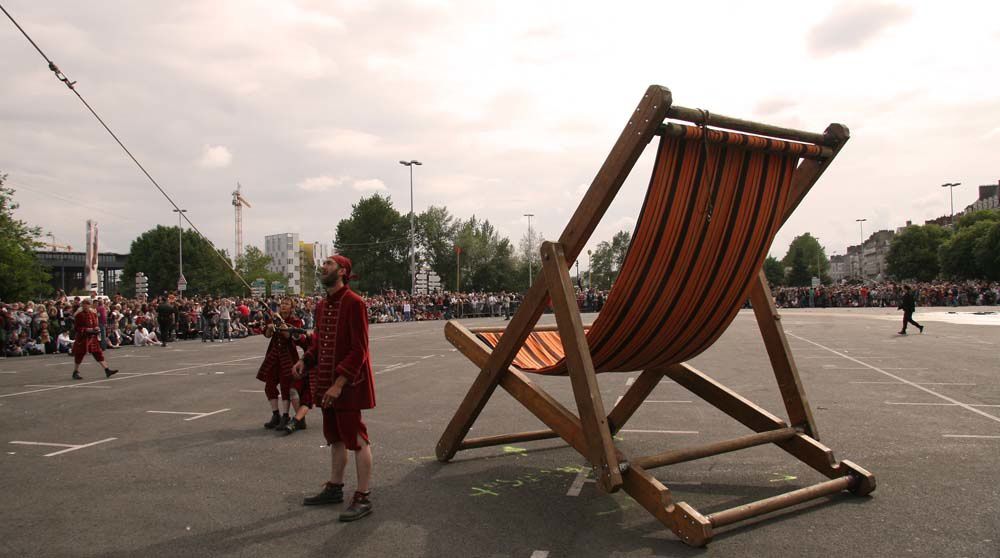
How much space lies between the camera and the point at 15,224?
44.0 m

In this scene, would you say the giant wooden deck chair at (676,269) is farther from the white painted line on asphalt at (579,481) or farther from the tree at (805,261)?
the tree at (805,261)

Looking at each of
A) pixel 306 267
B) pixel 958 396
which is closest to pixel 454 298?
pixel 958 396

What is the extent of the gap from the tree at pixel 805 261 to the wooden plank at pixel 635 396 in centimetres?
13174

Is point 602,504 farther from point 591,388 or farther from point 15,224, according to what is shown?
point 15,224

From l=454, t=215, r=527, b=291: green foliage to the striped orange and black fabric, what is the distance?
89642 mm

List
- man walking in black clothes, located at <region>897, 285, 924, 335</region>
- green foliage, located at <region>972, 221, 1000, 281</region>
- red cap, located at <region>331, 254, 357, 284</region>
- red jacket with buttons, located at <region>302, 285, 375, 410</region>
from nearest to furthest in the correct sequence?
red jacket with buttons, located at <region>302, 285, 375, 410</region> < red cap, located at <region>331, 254, 357, 284</region> < man walking in black clothes, located at <region>897, 285, 924, 335</region> < green foliage, located at <region>972, 221, 1000, 281</region>

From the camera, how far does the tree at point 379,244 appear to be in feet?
316

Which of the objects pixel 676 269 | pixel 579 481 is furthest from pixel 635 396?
pixel 676 269

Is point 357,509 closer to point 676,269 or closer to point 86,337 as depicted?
point 676,269

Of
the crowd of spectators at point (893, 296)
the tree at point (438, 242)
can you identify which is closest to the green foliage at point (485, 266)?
the tree at point (438, 242)

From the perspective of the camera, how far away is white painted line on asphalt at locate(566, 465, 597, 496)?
509 centimetres

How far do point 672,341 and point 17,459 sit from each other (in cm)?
633

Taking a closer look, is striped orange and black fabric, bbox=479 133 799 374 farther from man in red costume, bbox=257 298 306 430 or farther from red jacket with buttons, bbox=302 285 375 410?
man in red costume, bbox=257 298 306 430

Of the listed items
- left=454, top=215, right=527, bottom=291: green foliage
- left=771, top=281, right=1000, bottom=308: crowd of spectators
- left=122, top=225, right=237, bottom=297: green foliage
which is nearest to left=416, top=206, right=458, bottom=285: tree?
left=454, top=215, right=527, bottom=291: green foliage
